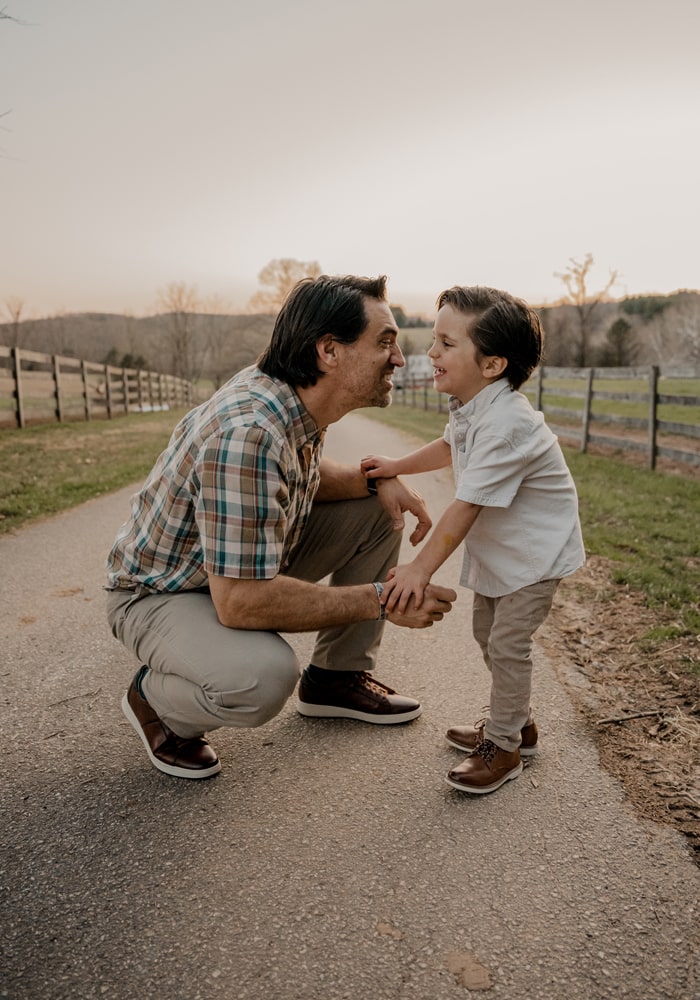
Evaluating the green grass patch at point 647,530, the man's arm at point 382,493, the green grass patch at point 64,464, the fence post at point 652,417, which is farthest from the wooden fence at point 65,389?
the man's arm at point 382,493

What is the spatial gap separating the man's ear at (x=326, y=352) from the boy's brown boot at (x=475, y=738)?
144 centimetres

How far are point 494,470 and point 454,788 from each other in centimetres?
109

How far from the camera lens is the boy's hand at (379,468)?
3088 millimetres

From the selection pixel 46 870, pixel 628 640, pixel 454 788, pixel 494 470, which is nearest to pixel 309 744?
pixel 454 788

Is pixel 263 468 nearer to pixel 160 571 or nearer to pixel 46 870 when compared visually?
pixel 160 571

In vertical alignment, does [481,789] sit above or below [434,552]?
below

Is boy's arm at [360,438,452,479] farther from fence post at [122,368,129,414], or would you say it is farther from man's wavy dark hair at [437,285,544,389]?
fence post at [122,368,129,414]

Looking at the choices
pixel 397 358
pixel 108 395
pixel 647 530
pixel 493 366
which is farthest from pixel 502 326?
pixel 108 395

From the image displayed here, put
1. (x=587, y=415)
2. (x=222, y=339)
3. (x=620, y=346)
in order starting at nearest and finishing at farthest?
(x=587, y=415)
(x=620, y=346)
(x=222, y=339)

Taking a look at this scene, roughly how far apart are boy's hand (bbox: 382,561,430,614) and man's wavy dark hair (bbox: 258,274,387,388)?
76 centimetres

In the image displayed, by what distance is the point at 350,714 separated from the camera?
2883 millimetres

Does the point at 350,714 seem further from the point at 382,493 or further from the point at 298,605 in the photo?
the point at 382,493

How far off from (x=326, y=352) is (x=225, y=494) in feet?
2.25

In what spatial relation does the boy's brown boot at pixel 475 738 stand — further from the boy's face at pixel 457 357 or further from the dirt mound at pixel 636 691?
the boy's face at pixel 457 357
